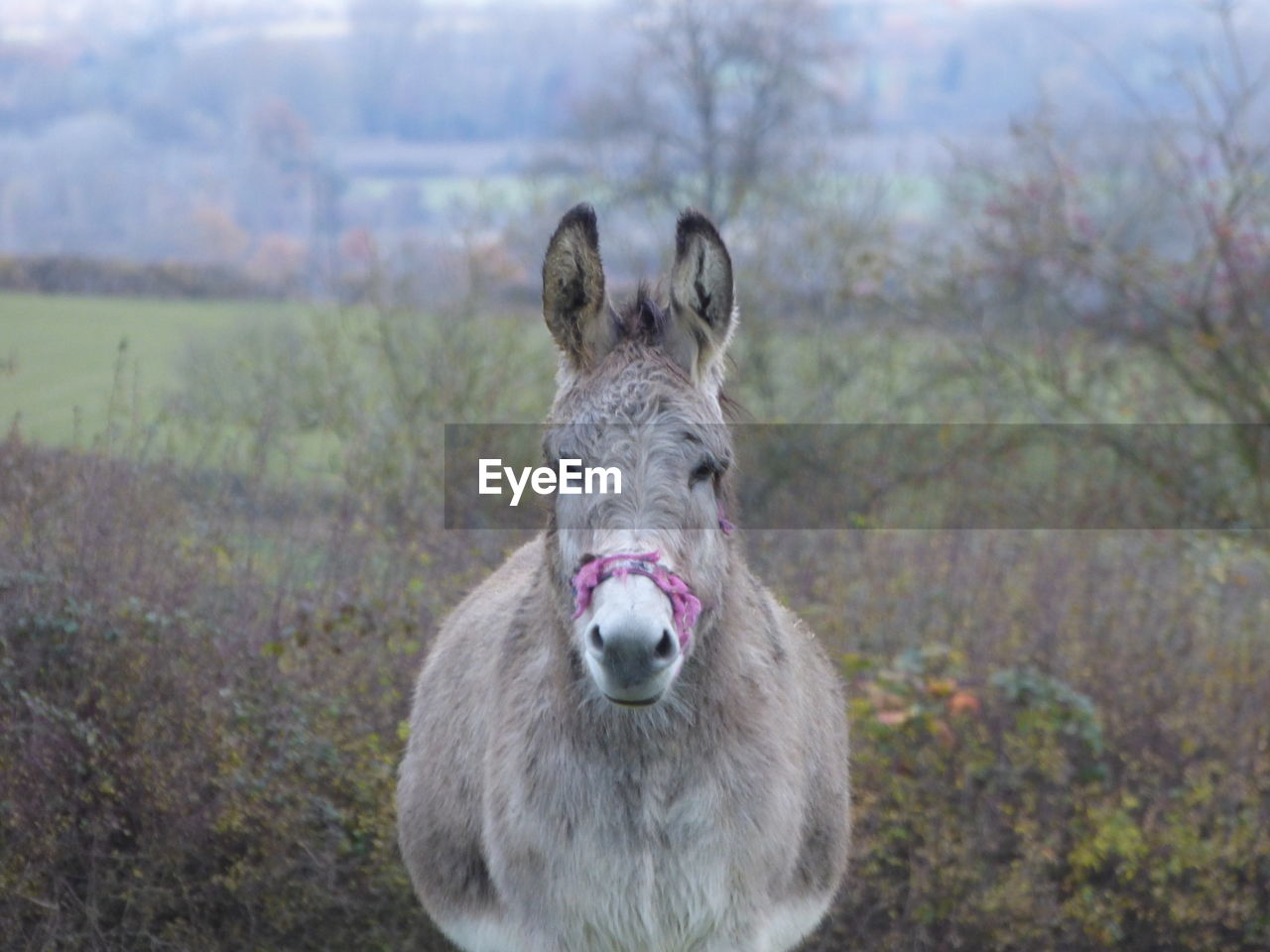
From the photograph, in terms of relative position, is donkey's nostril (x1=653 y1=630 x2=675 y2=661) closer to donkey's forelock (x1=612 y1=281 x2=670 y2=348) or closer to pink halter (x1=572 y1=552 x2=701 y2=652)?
A: pink halter (x1=572 y1=552 x2=701 y2=652)

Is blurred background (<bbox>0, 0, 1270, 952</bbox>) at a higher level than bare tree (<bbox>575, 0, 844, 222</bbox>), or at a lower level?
lower

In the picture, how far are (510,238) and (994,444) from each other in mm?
4145

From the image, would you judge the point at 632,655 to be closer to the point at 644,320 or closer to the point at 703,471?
the point at 703,471

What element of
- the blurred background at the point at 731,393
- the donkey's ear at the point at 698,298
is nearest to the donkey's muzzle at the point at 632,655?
the donkey's ear at the point at 698,298

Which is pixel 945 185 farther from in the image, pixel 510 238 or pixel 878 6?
pixel 878 6

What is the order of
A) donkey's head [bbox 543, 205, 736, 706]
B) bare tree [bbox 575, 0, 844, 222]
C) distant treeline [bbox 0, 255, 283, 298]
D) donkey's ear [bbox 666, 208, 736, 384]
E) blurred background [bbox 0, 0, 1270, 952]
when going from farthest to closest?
bare tree [bbox 575, 0, 844, 222], distant treeline [bbox 0, 255, 283, 298], blurred background [bbox 0, 0, 1270, 952], donkey's ear [bbox 666, 208, 736, 384], donkey's head [bbox 543, 205, 736, 706]

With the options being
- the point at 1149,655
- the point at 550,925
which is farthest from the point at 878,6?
the point at 550,925

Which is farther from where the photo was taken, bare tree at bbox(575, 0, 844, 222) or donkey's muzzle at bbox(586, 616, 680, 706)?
bare tree at bbox(575, 0, 844, 222)

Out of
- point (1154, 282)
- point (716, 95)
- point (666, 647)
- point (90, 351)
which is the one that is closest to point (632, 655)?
point (666, 647)

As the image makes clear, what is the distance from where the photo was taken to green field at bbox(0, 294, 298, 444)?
22.5 ft

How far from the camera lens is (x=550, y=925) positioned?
3.88 m

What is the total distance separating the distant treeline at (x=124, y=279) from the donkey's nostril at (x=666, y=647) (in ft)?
31.4

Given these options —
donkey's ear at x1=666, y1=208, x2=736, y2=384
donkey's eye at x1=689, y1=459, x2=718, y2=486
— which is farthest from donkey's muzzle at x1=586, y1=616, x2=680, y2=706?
donkey's ear at x1=666, y1=208, x2=736, y2=384

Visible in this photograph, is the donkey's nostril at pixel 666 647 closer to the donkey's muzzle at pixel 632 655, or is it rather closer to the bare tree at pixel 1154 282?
the donkey's muzzle at pixel 632 655
